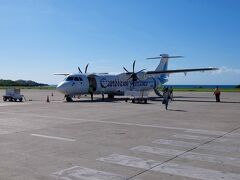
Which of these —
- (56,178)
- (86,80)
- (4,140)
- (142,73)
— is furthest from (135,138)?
(142,73)

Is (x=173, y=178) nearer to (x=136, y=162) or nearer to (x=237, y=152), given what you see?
(x=136, y=162)

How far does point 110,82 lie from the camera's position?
122ft

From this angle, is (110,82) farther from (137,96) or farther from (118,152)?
(118,152)

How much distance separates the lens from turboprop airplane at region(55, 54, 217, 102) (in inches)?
1276

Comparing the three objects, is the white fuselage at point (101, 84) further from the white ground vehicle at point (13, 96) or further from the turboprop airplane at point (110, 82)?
the white ground vehicle at point (13, 96)

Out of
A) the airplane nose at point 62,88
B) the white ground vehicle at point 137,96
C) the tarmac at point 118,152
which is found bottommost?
the tarmac at point 118,152

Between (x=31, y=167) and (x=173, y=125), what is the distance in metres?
8.12

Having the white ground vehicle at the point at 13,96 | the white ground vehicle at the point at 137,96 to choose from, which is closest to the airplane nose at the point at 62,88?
the white ground vehicle at the point at 13,96

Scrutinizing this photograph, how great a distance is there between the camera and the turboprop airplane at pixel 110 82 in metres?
32.4

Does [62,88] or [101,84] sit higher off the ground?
[101,84]

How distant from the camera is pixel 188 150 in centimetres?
897

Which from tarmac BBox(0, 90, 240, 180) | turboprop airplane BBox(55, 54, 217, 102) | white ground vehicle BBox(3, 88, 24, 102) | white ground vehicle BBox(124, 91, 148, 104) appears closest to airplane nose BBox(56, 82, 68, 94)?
turboprop airplane BBox(55, 54, 217, 102)

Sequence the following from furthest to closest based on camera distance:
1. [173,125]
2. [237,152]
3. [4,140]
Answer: [173,125] → [4,140] → [237,152]

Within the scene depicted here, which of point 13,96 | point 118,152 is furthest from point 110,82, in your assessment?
point 118,152
